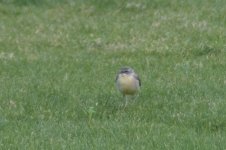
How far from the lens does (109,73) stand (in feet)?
51.9

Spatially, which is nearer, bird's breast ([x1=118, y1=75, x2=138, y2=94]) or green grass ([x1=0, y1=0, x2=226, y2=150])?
green grass ([x1=0, y1=0, x2=226, y2=150])

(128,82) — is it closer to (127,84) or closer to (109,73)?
(127,84)

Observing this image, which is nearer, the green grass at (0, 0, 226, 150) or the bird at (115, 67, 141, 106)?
the green grass at (0, 0, 226, 150)

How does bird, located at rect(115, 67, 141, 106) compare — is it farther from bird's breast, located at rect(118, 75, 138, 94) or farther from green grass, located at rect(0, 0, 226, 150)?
green grass, located at rect(0, 0, 226, 150)

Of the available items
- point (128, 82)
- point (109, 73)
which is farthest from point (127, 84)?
point (109, 73)

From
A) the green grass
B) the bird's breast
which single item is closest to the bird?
the bird's breast

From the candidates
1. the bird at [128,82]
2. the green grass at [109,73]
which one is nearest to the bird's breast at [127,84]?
the bird at [128,82]

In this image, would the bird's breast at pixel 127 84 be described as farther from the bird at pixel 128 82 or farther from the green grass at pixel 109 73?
the green grass at pixel 109 73

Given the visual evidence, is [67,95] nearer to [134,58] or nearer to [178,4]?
[134,58]

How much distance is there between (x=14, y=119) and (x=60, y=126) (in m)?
1.00

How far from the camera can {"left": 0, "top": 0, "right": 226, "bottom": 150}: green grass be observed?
36.4 ft

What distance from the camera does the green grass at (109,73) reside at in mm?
11102

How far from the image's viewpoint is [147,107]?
12828 mm

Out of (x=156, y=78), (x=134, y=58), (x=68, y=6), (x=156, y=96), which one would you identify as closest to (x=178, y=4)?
(x=68, y=6)
